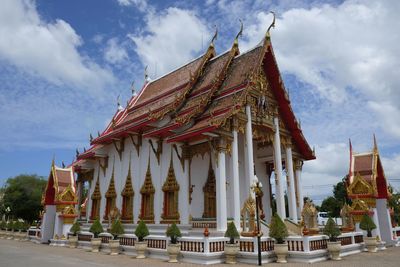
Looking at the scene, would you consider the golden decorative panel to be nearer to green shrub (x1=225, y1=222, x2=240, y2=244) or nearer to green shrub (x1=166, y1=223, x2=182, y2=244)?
green shrub (x1=225, y1=222, x2=240, y2=244)

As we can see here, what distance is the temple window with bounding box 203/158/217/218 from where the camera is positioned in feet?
47.3

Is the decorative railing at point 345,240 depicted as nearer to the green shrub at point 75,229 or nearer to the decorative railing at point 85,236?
the decorative railing at point 85,236

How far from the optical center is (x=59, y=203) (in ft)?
58.1

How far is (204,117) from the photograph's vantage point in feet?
47.0

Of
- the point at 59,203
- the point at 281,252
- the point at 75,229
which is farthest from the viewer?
the point at 59,203

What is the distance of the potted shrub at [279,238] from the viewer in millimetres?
10117

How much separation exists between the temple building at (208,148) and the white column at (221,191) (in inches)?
1.3

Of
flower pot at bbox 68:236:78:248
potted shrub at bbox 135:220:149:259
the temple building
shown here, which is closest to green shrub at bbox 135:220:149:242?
potted shrub at bbox 135:220:149:259

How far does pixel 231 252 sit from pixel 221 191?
253 centimetres

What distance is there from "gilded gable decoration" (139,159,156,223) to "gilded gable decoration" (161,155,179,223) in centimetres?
84

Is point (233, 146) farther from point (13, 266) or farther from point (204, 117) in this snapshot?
point (13, 266)

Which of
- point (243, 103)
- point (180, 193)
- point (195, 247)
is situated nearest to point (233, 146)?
point (243, 103)

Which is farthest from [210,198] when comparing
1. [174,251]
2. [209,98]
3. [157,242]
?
[174,251]

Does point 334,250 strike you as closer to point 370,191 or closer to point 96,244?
point 370,191
